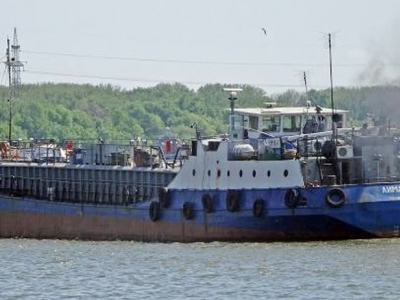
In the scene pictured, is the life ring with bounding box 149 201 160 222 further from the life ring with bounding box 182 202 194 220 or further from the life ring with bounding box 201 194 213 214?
the life ring with bounding box 201 194 213 214

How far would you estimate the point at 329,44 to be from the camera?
65250mm

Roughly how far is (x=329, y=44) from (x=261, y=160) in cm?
495

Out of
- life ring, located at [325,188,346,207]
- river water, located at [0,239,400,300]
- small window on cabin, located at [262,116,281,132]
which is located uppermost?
small window on cabin, located at [262,116,281,132]

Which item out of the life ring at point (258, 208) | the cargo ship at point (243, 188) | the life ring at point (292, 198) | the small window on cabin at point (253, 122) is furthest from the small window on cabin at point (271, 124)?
the life ring at point (292, 198)

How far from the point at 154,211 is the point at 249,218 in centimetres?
533

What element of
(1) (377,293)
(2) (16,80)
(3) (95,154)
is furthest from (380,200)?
(2) (16,80)

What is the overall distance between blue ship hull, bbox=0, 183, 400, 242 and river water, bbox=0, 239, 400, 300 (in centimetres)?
70

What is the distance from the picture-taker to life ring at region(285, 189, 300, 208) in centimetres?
6175

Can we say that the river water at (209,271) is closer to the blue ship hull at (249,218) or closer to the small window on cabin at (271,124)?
the blue ship hull at (249,218)

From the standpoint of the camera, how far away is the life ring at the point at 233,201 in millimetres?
63750

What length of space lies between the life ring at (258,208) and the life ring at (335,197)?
105 inches

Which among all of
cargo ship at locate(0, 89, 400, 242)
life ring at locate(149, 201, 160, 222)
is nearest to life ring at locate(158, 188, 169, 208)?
cargo ship at locate(0, 89, 400, 242)

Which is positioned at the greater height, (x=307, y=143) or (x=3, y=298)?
(x=307, y=143)

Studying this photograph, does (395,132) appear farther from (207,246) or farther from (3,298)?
(3,298)
